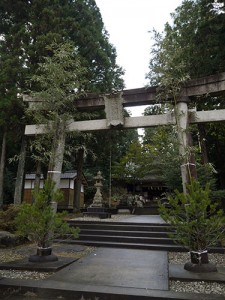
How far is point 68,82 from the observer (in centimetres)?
704

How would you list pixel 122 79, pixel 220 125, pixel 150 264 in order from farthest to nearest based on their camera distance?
pixel 122 79 → pixel 220 125 → pixel 150 264

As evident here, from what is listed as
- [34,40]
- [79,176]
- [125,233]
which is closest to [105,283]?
[125,233]

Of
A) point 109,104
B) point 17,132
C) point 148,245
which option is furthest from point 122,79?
point 148,245

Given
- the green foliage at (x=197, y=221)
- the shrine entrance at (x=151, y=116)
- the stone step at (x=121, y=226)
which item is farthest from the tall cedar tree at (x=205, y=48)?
the green foliage at (x=197, y=221)

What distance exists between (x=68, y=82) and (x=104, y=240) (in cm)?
477

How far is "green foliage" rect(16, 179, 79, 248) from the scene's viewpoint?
5.36 metres

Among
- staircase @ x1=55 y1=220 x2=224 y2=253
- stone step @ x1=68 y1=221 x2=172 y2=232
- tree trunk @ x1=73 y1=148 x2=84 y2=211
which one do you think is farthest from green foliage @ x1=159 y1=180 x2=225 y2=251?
tree trunk @ x1=73 y1=148 x2=84 y2=211

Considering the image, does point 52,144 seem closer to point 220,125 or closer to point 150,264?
point 150,264

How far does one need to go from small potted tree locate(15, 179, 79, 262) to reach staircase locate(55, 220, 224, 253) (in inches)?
80.1

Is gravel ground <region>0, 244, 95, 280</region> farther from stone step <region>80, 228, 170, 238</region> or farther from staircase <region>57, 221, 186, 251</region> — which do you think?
stone step <region>80, 228, 170, 238</region>

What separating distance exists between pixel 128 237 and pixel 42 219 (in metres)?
3.42

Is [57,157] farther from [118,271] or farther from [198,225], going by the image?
[198,225]

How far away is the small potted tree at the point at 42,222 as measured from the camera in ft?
17.6

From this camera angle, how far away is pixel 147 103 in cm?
723
